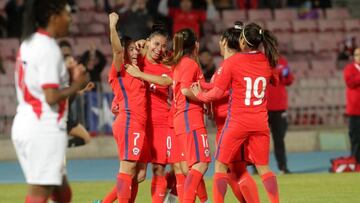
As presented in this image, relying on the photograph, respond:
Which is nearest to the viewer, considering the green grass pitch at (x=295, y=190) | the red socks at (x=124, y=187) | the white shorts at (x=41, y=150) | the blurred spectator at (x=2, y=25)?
the white shorts at (x=41, y=150)

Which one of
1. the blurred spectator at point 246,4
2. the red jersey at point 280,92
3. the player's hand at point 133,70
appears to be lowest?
the red jersey at point 280,92

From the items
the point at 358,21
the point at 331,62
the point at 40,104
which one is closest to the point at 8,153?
the point at 331,62

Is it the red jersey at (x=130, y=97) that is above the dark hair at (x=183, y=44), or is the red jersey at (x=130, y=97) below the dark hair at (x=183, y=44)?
below

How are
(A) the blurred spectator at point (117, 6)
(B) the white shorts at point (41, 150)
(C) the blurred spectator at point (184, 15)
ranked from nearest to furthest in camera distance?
(B) the white shorts at point (41, 150), (A) the blurred spectator at point (117, 6), (C) the blurred spectator at point (184, 15)

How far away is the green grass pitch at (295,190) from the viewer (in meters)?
13.7

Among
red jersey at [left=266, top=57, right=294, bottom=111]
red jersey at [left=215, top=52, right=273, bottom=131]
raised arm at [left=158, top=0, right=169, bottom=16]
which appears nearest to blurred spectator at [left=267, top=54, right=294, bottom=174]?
red jersey at [left=266, top=57, right=294, bottom=111]

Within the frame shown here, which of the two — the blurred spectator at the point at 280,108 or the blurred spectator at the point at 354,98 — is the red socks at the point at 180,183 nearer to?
the blurred spectator at the point at 280,108

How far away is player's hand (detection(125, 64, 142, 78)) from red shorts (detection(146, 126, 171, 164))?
27.5 inches

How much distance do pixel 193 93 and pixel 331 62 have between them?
1565 cm

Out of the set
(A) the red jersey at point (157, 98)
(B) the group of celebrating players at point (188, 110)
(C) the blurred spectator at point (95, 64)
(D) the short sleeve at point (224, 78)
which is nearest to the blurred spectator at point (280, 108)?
(C) the blurred spectator at point (95, 64)

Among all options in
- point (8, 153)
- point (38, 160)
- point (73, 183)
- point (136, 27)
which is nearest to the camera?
point (38, 160)

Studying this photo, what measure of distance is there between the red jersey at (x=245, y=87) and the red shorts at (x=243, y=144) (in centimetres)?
8

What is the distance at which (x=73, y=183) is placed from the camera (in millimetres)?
16812

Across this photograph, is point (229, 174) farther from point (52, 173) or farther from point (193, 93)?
point (52, 173)
